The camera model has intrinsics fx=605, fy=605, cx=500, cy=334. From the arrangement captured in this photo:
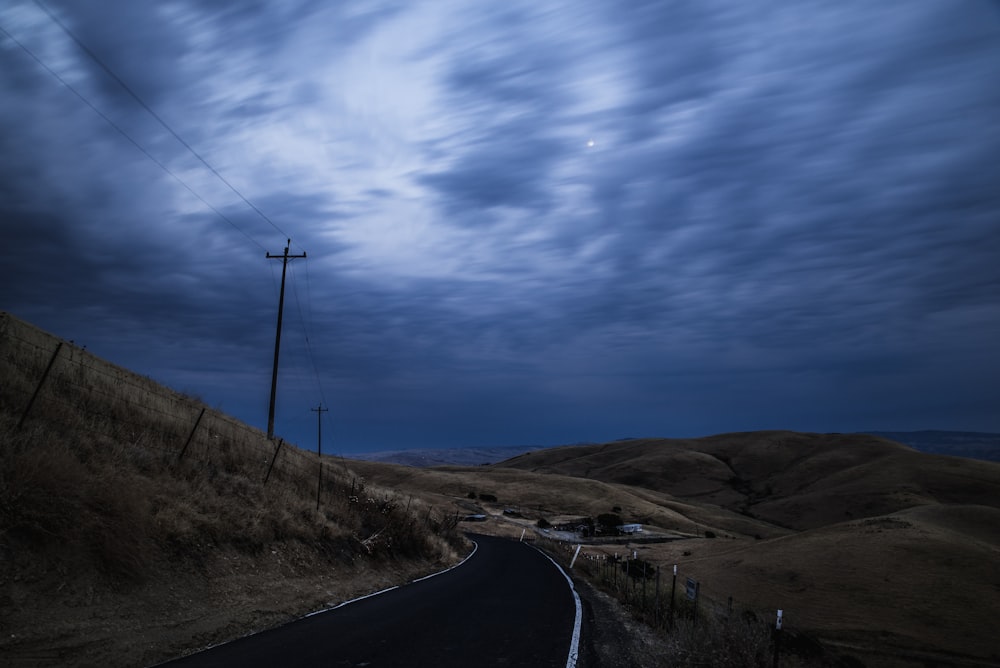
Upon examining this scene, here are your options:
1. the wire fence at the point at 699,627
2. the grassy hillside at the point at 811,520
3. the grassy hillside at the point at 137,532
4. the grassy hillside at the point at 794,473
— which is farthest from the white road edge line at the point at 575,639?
the grassy hillside at the point at 794,473

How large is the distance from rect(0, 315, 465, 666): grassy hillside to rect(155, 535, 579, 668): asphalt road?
91 cm

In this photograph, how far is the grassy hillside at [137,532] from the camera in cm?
865

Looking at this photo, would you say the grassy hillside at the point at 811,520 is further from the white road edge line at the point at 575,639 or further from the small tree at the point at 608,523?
the white road edge line at the point at 575,639

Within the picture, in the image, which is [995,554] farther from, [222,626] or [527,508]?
[527,508]

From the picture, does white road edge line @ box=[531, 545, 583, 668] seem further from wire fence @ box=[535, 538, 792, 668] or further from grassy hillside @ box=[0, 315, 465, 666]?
grassy hillside @ box=[0, 315, 465, 666]

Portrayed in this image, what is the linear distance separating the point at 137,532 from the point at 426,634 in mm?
5663

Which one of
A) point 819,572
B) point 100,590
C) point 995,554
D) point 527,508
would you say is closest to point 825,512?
point 527,508

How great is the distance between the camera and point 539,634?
11.4 m

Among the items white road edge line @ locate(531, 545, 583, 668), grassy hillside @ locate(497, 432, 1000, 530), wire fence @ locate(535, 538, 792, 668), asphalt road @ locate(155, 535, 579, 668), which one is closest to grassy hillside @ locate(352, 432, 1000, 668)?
grassy hillside @ locate(497, 432, 1000, 530)

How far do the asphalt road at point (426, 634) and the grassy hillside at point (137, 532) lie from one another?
91 centimetres

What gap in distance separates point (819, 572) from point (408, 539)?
22078 millimetres

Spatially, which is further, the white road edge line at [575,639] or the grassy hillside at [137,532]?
the white road edge line at [575,639]

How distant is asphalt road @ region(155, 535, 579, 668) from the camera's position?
8.41 metres

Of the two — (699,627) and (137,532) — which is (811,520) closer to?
(699,627)
